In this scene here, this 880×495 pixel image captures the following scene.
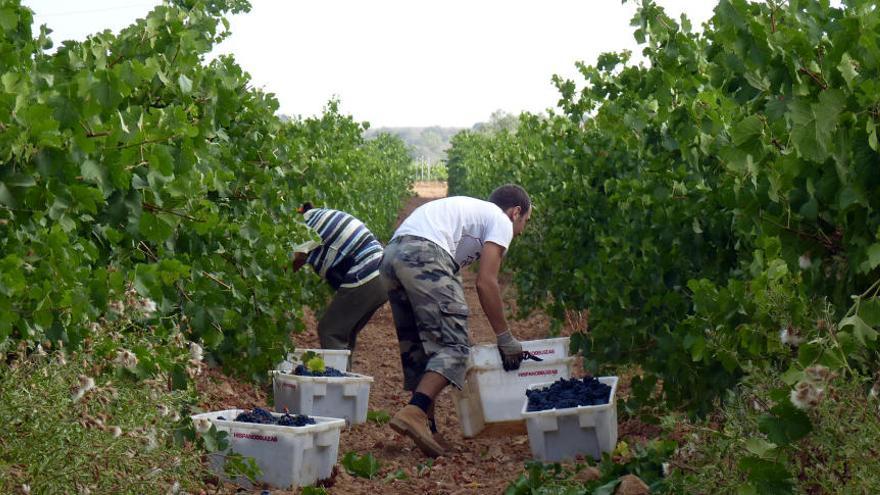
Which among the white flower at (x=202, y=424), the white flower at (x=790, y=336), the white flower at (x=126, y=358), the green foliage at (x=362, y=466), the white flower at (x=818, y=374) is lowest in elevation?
the green foliage at (x=362, y=466)

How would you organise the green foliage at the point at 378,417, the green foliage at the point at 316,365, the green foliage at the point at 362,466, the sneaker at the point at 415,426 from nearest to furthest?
the green foliage at the point at 362,466 < the sneaker at the point at 415,426 < the green foliage at the point at 316,365 < the green foliage at the point at 378,417

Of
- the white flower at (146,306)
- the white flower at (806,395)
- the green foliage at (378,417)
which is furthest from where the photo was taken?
the green foliage at (378,417)

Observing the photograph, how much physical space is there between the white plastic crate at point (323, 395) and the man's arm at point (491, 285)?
1.19 metres

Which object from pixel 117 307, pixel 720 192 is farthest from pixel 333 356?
pixel 117 307

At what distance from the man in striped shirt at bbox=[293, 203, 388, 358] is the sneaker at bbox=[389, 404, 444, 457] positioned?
6.19 feet

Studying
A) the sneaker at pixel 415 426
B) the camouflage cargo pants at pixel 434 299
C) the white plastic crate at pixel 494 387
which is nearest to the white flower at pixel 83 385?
the sneaker at pixel 415 426

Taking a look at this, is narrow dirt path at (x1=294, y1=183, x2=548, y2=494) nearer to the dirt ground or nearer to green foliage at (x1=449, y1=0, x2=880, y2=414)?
the dirt ground

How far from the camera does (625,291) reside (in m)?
6.73

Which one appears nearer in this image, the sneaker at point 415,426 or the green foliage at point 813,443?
the green foliage at point 813,443

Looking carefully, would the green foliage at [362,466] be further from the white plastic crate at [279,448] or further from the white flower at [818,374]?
the white flower at [818,374]

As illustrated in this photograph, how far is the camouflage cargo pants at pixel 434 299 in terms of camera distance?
662cm

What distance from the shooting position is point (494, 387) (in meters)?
6.82

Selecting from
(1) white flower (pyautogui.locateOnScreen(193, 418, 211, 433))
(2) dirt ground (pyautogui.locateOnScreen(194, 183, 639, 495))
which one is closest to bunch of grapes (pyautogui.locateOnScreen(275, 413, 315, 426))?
(2) dirt ground (pyautogui.locateOnScreen(194, 183, 639, 495))

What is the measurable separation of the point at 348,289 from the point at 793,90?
5.46 metres
